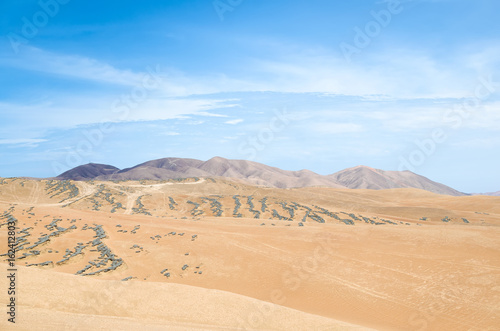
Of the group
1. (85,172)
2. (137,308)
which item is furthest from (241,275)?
(85,172)

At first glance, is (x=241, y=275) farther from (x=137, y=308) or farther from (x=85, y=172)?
(x=85, y=172)

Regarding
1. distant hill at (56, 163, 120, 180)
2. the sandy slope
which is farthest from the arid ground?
distant hill at (56, 163, 120, 180)

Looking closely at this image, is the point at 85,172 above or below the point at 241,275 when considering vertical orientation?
above

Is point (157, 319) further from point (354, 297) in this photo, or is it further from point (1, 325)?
point (354, 297)

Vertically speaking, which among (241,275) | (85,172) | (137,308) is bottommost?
(241,275)

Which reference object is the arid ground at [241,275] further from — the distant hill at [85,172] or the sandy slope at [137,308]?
the distant hill at [85,172]

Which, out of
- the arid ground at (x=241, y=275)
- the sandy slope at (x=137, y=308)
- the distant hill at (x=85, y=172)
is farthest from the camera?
the distant hill at (x=85, y=172)

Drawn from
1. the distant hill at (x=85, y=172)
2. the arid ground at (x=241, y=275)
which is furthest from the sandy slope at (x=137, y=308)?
the distant hill at (x=85, y=172)

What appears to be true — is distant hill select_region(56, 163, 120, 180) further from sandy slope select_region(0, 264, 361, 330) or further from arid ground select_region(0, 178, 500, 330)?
sandy slope select_region(0, 264, 361, 330)

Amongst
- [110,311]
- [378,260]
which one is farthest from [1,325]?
[378,260]
